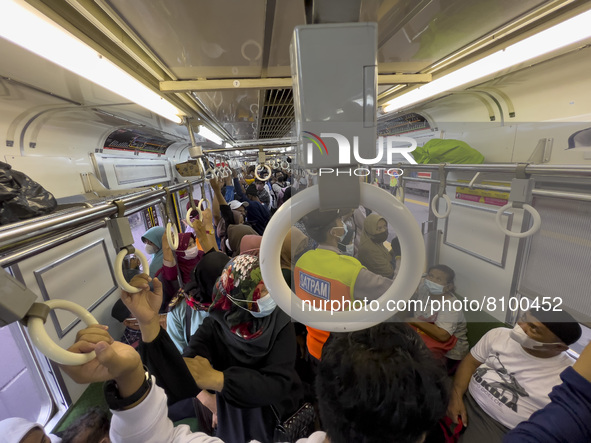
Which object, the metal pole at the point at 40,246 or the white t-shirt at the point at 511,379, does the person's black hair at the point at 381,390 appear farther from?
the white t-shirt at the point at 511,379

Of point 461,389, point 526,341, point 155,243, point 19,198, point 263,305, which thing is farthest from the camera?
point 155,243

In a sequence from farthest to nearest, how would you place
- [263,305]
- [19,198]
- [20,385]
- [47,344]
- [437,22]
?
[20,385] < [263,305] < [19,198] < [437,22] < [47,344]

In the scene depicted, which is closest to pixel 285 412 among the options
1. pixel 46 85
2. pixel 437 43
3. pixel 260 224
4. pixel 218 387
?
pixel 218 387

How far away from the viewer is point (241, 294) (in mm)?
1439

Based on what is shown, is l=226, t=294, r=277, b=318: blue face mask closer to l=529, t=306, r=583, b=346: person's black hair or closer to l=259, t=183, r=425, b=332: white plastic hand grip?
l=259, t=183, r=425, b=332: white plastic hand grip

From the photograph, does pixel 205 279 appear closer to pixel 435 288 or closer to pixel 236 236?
pixel 236 236

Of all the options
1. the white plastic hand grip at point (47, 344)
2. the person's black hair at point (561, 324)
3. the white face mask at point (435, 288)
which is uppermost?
the white plastic hand grip at point (47, 344)

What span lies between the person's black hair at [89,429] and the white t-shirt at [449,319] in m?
3.04

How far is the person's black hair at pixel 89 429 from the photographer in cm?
181

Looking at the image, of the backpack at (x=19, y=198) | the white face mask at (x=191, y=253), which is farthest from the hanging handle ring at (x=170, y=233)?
the white face mask at (x=191, y=253)

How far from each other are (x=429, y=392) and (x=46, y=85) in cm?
288

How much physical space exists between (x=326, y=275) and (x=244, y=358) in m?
0.75

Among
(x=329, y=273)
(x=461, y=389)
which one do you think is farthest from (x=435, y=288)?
(x=329, y=273)

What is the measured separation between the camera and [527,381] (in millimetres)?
1684
